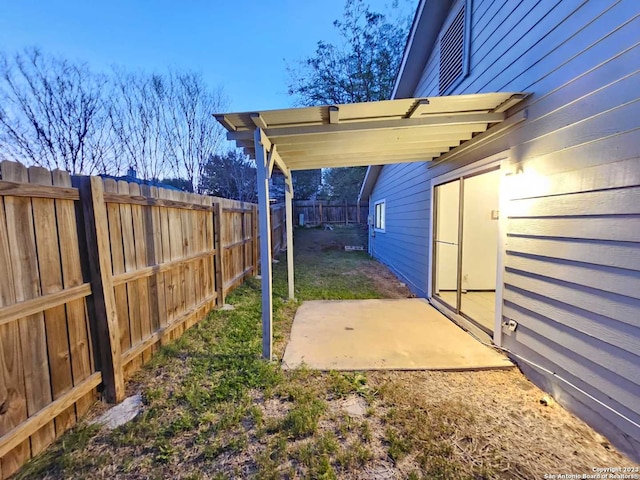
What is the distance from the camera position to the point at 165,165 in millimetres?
9133

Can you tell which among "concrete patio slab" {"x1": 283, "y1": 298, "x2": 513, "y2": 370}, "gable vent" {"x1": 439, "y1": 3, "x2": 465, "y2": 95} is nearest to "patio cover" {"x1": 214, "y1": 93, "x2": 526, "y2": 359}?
"concrete patio slab" {"x1": 283, "y1": 298, "x2": 513, "y2": 370}

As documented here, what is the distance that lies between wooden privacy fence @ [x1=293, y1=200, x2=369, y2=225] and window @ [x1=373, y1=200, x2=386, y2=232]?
18.8 ft

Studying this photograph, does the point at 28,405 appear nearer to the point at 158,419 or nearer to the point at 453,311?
the point at 158,419

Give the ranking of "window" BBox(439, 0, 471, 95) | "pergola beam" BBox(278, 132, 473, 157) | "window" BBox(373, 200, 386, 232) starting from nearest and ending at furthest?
"pergola beam" BBox(278, 132, 473, 157) < "window" BBox(439, 0, 471, 95) < "window" BBox(373, 200, 386, 232)

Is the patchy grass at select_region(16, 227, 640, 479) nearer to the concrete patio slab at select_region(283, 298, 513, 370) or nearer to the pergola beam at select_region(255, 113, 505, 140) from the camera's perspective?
the concrete patio slab at select_region(283, 298, 513, 370)

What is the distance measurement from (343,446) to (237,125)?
293 cm

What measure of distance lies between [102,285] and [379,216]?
872 cm

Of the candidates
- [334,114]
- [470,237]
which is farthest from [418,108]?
[470,237]

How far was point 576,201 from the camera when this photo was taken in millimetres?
2049

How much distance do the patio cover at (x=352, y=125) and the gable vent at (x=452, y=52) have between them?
4.32ft

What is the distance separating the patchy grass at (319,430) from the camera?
1602 millimetres

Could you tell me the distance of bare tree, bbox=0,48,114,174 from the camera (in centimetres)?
628

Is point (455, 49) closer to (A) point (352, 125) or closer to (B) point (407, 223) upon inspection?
(A) point (352, 125)

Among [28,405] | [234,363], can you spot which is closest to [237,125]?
[234,363]
